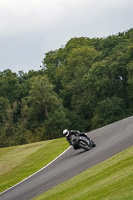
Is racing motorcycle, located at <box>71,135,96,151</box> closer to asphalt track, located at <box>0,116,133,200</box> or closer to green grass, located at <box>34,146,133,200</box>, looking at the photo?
asphalt track, located at <box>0,116,133,200</box>

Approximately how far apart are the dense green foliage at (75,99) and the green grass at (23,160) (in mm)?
33236

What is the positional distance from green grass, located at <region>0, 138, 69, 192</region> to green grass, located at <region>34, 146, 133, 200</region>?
837 centimetres

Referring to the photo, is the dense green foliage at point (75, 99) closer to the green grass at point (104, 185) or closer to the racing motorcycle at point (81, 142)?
the racing motorcycle at point (81, 142)

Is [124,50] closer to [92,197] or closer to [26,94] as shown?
[26,94]

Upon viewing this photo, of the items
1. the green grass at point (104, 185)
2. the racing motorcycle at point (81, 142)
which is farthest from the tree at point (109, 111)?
the green grass at point (104, 185)

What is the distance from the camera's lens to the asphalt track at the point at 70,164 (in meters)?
19.6

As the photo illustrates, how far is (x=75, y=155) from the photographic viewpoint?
25562mm

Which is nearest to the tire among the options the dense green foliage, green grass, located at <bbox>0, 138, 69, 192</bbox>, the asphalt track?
the asphalt track

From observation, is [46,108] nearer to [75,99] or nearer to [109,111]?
[75,99]

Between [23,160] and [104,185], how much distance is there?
1828 centimetres

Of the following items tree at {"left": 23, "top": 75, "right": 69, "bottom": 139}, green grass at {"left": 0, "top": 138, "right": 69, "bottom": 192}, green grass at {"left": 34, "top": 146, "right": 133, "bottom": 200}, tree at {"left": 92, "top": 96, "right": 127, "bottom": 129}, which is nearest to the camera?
green grass at {"left": 34, "top": 146, "right": 133, "bottom": 200}

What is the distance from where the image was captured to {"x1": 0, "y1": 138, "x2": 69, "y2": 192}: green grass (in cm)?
2586

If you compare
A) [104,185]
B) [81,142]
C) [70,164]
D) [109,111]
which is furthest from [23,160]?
[109,111]

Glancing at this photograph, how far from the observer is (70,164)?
75.2ft
